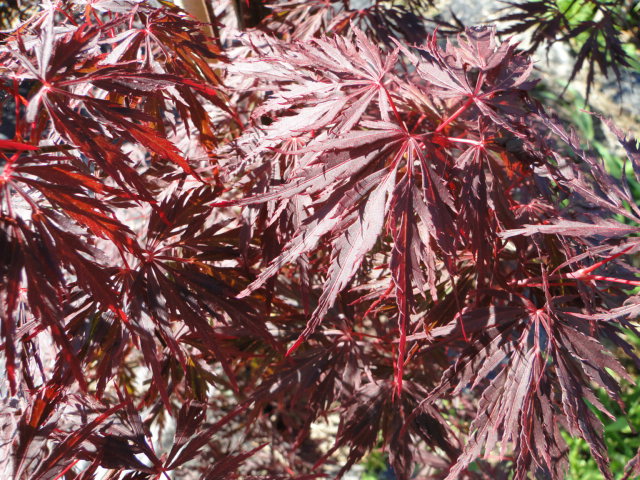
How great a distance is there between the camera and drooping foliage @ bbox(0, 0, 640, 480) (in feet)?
2.40

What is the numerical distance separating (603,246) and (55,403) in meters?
0.94

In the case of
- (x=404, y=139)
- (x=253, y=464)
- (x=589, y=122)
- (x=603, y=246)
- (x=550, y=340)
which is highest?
(x=404, y=139)

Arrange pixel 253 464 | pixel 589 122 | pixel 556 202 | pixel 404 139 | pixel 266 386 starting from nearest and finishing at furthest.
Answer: pixel 404 139, pixel 556 202, pixel 266 386, pixel 253 464, pixel 589 122

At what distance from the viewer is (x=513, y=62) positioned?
0.86 meters

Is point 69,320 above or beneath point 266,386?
above

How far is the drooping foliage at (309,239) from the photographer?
28.8 inches

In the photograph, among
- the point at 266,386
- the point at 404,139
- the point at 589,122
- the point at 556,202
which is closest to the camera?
the point at 404,139

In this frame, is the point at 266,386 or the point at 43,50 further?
the point at 266,386

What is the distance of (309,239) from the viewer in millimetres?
755

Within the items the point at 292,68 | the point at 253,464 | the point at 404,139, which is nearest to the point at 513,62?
the point at 404,139

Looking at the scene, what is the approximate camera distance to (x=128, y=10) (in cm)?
96

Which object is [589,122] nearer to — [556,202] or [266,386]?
[556,202]

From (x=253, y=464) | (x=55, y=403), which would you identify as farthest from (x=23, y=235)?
(x=253, y=464)

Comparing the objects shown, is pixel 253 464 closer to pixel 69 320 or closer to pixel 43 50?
pixel 69 320
